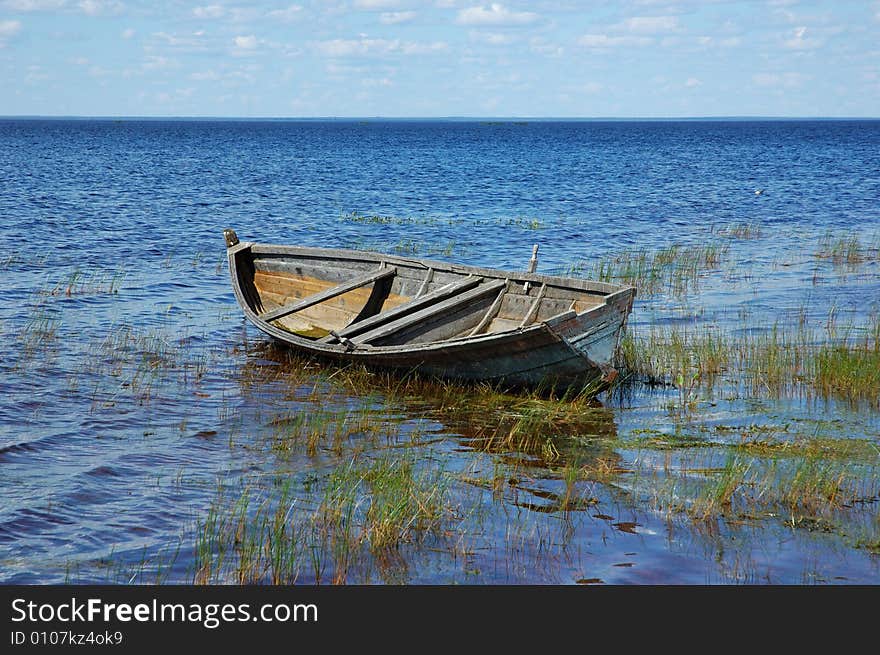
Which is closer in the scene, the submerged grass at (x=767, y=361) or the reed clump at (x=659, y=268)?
the submerged grass at (x=767, y=361)

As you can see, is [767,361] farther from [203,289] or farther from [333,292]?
[203,289]

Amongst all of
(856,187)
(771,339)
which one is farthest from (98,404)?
(856,187)

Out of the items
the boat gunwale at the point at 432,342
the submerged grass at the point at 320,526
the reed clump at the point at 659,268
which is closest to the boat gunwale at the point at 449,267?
the boat gunwale at the point at 432,342

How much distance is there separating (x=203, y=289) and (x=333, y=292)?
244 inches

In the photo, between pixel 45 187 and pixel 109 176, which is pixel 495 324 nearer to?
pixel 45 187

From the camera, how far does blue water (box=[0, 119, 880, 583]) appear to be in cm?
667

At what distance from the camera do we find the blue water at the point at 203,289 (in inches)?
263

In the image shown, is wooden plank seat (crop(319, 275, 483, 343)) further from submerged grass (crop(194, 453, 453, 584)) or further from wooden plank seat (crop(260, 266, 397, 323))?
submerged grass (crop(194, 453, 453, 584))

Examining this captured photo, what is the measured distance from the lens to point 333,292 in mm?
12812

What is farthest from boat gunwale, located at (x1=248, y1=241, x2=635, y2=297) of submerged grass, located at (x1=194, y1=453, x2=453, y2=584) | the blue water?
submerged grass, located at (x1=194, y1=453, x2=453, y2=584)

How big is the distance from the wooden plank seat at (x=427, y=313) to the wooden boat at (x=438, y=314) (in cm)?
2

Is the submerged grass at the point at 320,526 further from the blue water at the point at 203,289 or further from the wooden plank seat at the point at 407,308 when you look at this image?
the wooden plank seat at the point at 407,308

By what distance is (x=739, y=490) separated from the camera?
719cm

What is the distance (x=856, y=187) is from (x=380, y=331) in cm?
3808
